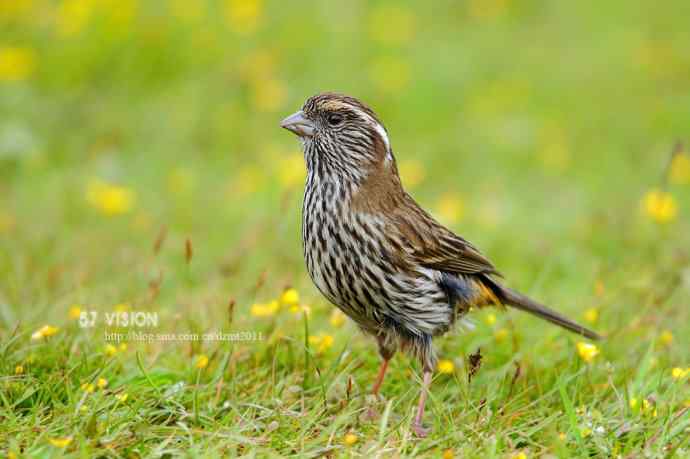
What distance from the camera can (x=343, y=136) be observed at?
15.5 feet

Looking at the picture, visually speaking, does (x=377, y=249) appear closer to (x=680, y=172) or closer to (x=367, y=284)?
(x=367, y=284)

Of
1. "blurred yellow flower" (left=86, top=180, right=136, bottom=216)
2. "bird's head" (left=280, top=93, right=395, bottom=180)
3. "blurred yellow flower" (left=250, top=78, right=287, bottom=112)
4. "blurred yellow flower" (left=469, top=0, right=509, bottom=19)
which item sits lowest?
"blurred yellow flower" (left=86, top=180, right=136, bottom=216)

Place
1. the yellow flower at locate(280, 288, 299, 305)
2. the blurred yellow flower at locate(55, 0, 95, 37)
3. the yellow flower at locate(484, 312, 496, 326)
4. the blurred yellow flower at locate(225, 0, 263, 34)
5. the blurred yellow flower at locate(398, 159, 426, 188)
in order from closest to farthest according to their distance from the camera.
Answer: the yellow flower at locate(280, 288, 299, 305) < the yellow flower at locate(484, 312, 496, 326) < the blurred yellow flower at locate(398, 159, 426, 188) < the blurred yellow flower at locate(55, 0, 95, 37) < the blurred yellow flower at locate(225, 0, 263, 34)

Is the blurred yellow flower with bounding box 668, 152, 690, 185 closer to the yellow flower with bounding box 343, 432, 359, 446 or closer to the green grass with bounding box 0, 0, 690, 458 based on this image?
the green grass with bounding box 0, 0, 690, 458

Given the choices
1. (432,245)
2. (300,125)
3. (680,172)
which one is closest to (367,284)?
(432,245)

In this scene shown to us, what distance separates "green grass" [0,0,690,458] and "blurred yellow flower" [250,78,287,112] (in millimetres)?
27

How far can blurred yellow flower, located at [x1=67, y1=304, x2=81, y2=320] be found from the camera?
4809 mm

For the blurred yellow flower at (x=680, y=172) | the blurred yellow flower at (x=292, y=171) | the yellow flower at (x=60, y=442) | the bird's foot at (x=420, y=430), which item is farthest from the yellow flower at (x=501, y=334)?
the blurred yellow flower at (x=680, y=172)

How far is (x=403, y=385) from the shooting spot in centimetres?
471

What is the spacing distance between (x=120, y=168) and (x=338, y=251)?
4187 millimetres

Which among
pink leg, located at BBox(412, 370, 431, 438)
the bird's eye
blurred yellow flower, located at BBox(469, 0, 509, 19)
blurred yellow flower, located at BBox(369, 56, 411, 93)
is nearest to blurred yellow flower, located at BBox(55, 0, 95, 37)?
blurred yellow flower, located at BBox(369, 56, 411, 93)

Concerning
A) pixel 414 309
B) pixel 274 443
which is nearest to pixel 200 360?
pixel 274 443

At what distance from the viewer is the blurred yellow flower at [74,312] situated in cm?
481

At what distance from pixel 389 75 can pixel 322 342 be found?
220 inches
